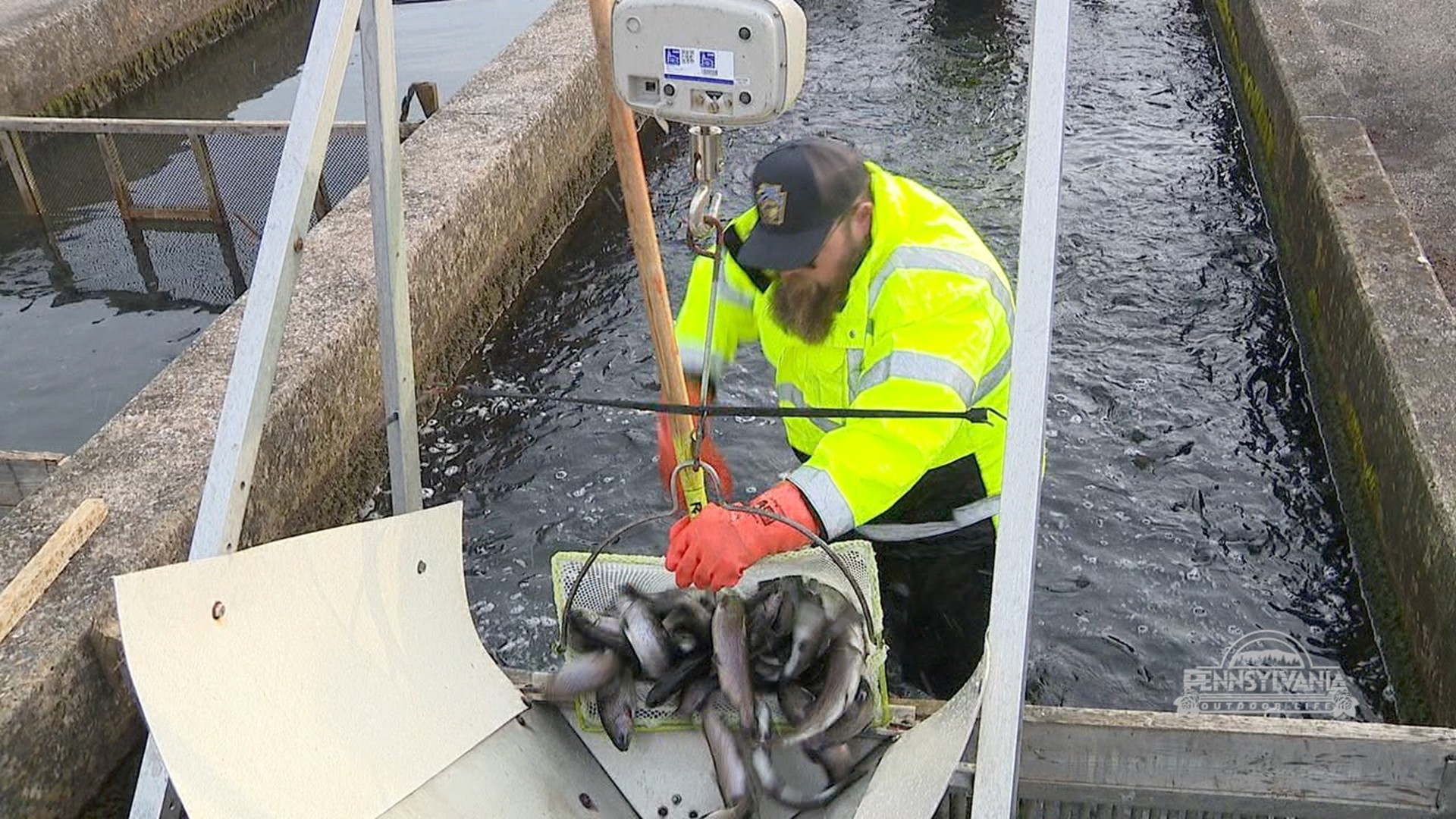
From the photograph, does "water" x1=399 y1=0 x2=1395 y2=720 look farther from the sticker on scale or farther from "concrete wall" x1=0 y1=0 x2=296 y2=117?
"concrete wall" x1=0 y1=0 x2=296 y2=117

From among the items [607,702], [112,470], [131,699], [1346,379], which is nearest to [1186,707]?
[1346,379]

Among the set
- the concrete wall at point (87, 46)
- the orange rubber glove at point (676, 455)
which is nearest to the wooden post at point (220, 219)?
the concrete wall at point (87, 46)

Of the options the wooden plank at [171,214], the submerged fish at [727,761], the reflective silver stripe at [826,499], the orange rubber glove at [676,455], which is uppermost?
the reflective silver stripe at [826,499]

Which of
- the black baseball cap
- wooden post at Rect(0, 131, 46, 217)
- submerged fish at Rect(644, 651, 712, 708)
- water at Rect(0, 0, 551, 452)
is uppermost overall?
the black baseball cap

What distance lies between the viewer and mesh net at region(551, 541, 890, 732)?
338cm

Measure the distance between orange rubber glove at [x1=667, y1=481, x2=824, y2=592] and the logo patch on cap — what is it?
82cm

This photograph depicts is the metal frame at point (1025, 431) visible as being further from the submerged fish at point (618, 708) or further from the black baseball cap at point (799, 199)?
the submerged fish at point (618, 708)

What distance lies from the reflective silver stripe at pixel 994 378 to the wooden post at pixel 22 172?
25.8ft

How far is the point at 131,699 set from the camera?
4.29 meters

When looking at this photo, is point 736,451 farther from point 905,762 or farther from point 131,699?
point 905,762

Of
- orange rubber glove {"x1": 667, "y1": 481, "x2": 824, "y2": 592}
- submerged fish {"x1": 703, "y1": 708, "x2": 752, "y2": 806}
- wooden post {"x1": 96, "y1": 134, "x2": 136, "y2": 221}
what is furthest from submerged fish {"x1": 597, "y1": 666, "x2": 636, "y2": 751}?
wooden post {"x1": 96, "y1": 134, "x2": 136, "y2": 221}

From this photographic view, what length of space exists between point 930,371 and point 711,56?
3.68ft

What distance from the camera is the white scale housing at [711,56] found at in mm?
2662

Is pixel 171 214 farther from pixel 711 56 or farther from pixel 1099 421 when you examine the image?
pixel 711 56
